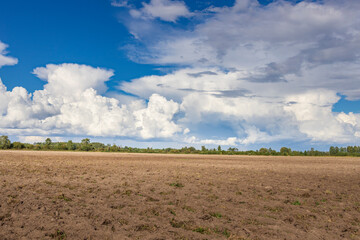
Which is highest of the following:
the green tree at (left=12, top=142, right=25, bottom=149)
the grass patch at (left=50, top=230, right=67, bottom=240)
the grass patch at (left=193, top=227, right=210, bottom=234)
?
the green tree at (left=12, top=142, right=25, bottom=149)

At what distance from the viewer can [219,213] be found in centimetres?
1436

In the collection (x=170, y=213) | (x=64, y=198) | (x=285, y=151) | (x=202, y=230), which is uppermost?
(x=285, y=151)

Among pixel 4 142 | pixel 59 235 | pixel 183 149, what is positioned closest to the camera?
pixel 59 235

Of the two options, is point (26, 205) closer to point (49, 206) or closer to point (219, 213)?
point (49, 206)

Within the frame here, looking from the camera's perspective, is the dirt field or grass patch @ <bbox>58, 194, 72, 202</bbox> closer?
the dirt field

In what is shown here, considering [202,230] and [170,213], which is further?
[170,213]

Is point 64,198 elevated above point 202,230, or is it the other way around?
point 64,198

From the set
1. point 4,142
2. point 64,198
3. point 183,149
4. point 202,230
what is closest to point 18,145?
point 4,142

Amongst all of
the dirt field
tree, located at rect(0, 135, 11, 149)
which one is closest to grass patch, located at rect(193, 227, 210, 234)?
the dirt field

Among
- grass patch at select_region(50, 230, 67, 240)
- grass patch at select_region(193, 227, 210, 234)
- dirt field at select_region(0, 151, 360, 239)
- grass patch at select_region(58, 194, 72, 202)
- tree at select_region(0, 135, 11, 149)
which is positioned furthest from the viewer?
tree at select_region(0, 135, 11, 149)

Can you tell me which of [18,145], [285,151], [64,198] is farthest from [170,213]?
[18,145]

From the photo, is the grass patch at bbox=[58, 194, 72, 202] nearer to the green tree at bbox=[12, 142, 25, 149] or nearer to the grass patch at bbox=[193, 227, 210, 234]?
the grass patch at bbox=[193, 227, 210, 234]

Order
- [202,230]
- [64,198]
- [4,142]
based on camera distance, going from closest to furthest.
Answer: [202,230], [64,198], [4,142]

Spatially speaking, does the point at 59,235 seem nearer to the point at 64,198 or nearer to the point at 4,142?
the point at 64,198
